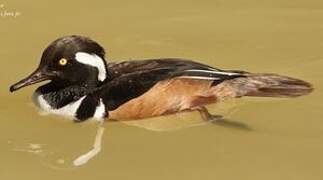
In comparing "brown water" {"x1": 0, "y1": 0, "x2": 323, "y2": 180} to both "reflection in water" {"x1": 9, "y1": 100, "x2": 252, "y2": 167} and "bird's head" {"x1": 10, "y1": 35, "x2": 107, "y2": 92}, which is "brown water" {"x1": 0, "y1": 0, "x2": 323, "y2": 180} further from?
"bird's head" {"x1": 10, "y1": 35, "x2": 107, "y2": 92}

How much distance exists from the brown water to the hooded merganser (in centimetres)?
15

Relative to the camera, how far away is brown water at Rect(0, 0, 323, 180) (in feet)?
24.2

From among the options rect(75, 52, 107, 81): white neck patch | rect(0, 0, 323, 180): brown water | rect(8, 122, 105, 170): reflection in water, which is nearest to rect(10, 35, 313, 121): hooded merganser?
rect(75, 52, 107, 81): white neck patch

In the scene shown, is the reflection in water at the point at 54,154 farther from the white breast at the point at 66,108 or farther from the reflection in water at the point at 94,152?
the white breast at the point at 66,108

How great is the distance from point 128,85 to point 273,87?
1.53 m

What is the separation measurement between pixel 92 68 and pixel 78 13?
3.12 metres

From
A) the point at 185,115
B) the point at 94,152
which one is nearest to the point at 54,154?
the point at 94,152

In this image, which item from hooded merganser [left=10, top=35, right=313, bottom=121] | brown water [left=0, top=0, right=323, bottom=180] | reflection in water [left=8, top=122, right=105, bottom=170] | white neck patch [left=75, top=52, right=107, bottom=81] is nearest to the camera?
brown water [left=0, top=0, right=323, bottom=180]

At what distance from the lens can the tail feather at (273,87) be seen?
28.2 feet

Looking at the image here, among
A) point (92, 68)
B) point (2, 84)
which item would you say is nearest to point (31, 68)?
point (2, 84)

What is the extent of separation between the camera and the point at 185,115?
8500 mm

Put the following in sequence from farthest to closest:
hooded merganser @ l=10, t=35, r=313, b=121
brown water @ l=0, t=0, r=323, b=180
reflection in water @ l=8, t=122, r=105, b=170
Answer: hooded merganser @ l=10, t=35, r=313, b=121, reflection in water @ l=8, t=122, r=105, b=170, brown water @ l=0, t=0, r=323, b=180

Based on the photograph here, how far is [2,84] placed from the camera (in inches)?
364

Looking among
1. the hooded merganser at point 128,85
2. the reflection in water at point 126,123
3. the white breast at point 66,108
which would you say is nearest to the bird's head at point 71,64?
the hooded merganser at point 128,85
